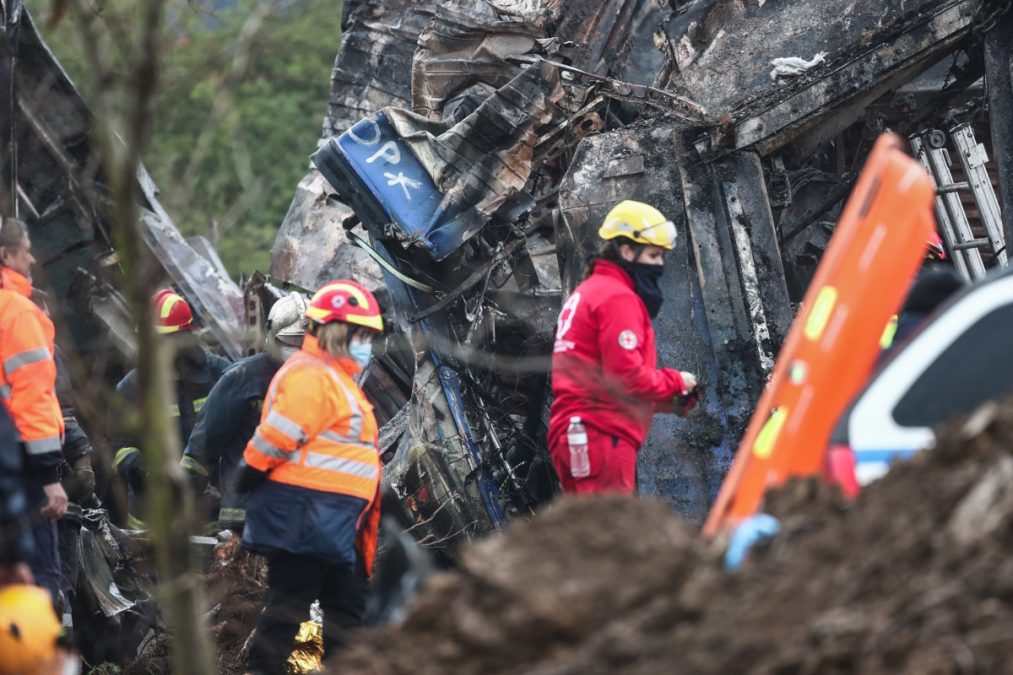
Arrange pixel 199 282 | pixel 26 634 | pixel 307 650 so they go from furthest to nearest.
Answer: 1. pixel 199 282
2. pixel 307 650
3. pixel 26 634

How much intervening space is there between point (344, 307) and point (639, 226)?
1335 millimetres

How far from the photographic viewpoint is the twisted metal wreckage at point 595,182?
7457 mm

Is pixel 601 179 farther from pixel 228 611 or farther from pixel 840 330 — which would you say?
pixel 840 330

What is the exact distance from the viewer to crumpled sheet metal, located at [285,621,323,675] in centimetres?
629

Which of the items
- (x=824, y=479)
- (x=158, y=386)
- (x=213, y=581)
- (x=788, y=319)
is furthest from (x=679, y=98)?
(x=158, y=386)

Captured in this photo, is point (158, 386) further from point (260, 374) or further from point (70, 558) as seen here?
point (70, 558)

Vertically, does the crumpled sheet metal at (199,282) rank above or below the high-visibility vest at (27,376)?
above

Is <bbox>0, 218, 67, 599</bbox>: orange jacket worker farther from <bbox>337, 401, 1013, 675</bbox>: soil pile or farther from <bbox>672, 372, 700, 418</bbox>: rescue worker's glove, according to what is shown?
<bbox>337, 401, 1013, 675</bbox>: soil pile

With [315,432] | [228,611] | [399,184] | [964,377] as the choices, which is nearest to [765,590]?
[964,377]

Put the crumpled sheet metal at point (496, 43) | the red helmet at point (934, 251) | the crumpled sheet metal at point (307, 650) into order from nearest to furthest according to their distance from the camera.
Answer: the crumpled sheet metal at point (307, 650)
the red helmet at point (934, 251)
the crumpled sheet metal at point (496, 43)

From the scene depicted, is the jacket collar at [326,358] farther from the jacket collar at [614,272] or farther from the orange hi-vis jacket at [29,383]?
the jacket collar at [614,272]

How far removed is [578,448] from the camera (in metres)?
6.02

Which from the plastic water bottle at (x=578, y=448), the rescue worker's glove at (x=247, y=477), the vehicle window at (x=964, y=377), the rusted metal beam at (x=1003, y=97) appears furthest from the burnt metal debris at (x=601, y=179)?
the vehicle window at (x=964, y=377)

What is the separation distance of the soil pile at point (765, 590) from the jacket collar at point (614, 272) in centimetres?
306
